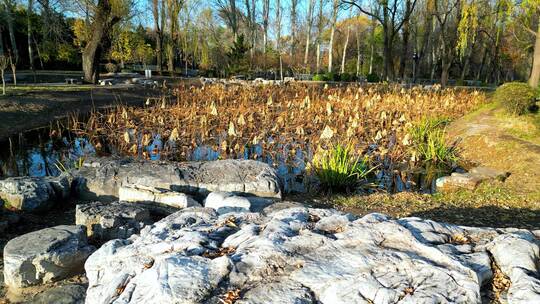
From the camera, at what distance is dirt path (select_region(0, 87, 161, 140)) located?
36.0 ft

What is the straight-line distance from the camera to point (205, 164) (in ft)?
19.1

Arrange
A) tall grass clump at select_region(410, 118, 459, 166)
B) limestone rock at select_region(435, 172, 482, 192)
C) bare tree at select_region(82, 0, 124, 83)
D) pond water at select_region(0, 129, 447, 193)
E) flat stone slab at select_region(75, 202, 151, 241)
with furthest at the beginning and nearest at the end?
1. bare tree at select_region(82, 0, 124, 83)
2. tall grass clump at select_region(410, 118, 459, 166)
3. pond water at select_region(0, 129, 447, 193)
4. limestone rock at select_region(435, 172, 482, 192)
5. flat stone slab at select_region(75, 202, 151, 241)

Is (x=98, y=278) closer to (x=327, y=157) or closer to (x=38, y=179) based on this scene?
(x=38, y=179)

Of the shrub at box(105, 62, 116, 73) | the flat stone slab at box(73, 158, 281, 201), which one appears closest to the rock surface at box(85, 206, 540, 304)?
the flat stone slab at box(73, 158, 281, 201)

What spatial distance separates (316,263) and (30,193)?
4.30 m

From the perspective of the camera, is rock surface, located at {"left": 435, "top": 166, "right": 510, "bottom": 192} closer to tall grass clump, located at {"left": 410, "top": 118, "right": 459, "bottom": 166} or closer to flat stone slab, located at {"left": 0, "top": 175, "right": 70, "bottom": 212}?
tall grass clump, located at {"left": 410, "top": 118, "right": 459, "bottom": 166}

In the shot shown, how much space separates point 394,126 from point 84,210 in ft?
27.4

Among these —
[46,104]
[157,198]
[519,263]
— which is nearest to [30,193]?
[157,198]

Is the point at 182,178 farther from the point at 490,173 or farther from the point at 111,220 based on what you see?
the point at 490,173

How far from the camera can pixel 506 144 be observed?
27.1 feet

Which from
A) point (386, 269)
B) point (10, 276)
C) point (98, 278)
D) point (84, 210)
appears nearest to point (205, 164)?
point (84, 210)

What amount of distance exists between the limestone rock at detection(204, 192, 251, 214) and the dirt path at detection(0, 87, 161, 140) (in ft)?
27.0

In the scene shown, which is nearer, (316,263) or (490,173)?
(316,263)

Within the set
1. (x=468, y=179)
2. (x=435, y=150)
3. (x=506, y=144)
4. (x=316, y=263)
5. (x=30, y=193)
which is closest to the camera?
(x=316, y=263)
